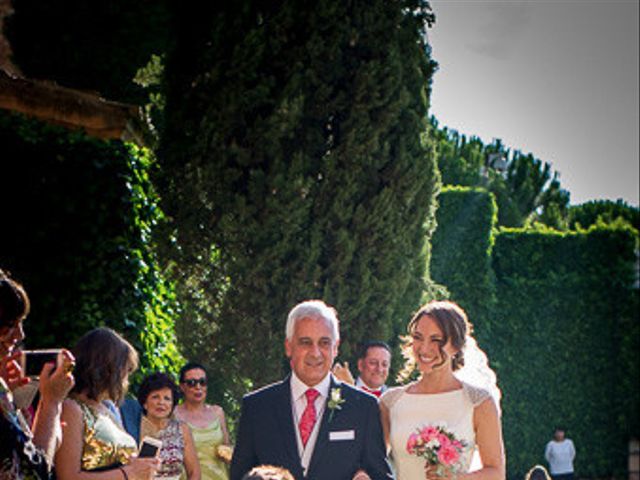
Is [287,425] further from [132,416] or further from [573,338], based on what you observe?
[573,338]

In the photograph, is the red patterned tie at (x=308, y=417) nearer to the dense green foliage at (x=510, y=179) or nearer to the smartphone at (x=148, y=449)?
the smartphone at (x=148, y=449)

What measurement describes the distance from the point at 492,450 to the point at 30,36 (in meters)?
8.57

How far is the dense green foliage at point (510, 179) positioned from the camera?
37.2 metres

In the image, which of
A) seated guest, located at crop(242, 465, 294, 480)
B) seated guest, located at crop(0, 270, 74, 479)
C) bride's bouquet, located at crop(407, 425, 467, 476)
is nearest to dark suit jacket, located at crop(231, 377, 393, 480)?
bride's bouquet, located at crop(407, 425, 467, 476)

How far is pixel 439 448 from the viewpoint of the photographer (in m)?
4.75

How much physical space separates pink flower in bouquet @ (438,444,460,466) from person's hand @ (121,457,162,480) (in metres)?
1.37

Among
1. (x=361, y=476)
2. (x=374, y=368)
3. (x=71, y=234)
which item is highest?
(x=71, y=234)

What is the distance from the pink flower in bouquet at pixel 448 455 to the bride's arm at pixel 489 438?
0.46 ft

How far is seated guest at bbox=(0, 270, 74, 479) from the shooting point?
3.46 metres

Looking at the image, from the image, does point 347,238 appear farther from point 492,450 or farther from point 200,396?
point 492,450

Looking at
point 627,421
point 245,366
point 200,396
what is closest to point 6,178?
point 200,396

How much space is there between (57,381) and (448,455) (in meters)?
1.93

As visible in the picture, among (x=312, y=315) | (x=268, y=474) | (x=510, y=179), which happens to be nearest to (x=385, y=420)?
(x=312, y=315)

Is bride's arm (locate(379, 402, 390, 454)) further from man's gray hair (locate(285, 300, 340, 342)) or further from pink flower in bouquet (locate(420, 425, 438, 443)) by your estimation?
man's gray hair (locate(285, 300, 340, 342))
